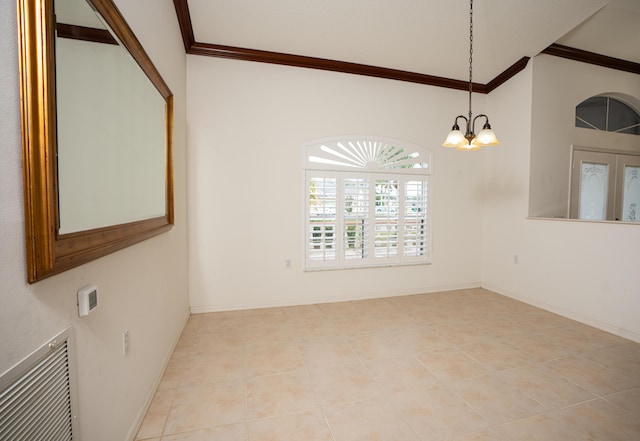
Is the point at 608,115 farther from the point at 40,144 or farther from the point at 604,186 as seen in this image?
the point at 40,144

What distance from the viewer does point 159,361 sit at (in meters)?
1.95

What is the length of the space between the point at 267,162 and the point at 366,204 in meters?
1.36

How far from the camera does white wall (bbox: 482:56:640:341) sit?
2.70m

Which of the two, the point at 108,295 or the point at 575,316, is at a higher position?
the point at 108,295

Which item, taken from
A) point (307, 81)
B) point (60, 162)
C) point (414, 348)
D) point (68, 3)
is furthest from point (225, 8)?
point (414, 348)

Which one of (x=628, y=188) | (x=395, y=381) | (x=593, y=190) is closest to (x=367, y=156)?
(x=395, y=381)

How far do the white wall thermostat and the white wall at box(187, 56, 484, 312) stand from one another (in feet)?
6.98

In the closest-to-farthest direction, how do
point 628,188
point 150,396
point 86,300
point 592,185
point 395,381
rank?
point 86,300
point 150,396
point 395,381
point 592,185
point 628,188

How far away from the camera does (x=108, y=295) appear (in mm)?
1243

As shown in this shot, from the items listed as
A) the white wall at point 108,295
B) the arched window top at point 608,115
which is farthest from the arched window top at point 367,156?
the arched window top at point 608,115

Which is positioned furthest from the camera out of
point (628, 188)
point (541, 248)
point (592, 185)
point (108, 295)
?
point (628, 188)

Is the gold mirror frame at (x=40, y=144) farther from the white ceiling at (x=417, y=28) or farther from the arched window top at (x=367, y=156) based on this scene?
the arched window top at (x=367, y=156)

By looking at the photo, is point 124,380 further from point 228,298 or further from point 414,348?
point 414,348

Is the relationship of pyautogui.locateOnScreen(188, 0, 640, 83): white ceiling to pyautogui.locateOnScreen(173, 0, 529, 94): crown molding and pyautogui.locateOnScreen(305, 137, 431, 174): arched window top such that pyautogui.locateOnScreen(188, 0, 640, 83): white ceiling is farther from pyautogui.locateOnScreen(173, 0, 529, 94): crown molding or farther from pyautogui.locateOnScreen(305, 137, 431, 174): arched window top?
pyautogui.locateOnScreen(305, 137, 431, 174): arched window top
